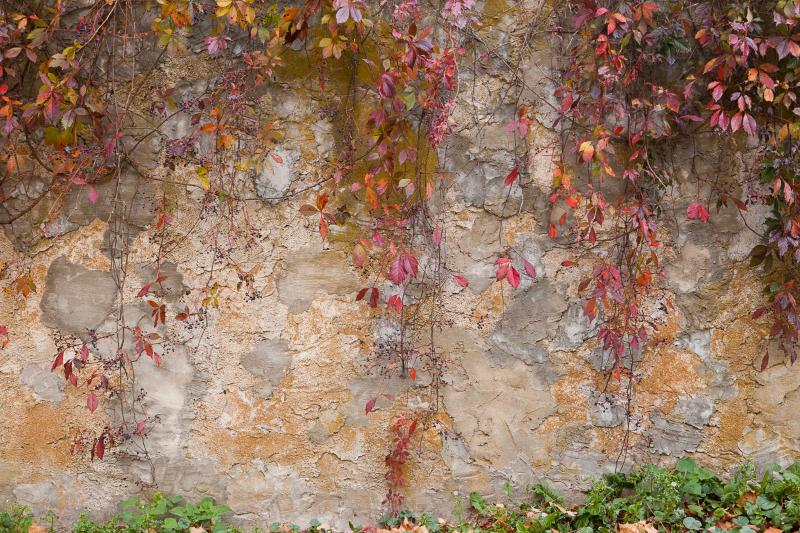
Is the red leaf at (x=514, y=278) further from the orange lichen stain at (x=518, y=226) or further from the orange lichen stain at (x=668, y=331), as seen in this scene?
the orange lichen stain at (x=668, y=331)

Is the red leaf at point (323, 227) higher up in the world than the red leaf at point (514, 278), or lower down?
higher up

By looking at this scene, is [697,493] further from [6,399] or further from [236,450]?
[6,399]

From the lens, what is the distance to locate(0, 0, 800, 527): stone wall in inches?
94.3

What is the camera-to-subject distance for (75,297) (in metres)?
2.39

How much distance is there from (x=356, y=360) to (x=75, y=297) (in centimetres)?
101

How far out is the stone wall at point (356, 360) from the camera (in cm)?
239

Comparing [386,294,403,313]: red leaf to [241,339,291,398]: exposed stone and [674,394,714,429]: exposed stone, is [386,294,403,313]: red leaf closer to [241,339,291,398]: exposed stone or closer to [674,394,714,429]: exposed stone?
[241,339,291,398]: exposed stone

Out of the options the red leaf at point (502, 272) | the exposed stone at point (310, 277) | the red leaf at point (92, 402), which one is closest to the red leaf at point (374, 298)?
the exposed stone at point (310, 277)

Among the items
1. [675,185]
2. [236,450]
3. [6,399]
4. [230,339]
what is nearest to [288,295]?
[230,339]

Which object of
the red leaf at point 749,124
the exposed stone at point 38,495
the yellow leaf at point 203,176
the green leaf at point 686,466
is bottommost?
the exposed stone at point 38,495

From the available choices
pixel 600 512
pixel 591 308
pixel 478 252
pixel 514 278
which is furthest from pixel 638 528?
pixel 478 252

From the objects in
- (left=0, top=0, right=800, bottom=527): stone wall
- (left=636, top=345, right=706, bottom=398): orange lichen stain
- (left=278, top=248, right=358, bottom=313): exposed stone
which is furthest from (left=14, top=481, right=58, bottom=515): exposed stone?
(left=636, top=345, right=706, bottom=398): orange lichen stain

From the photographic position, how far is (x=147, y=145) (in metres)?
2.38

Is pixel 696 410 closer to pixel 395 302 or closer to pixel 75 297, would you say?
pixel 395 302
